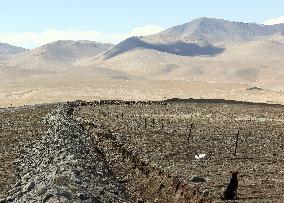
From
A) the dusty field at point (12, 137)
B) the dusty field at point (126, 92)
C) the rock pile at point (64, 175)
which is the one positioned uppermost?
the rock pile at point (64, 175)

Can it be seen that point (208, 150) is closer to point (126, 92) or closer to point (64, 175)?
point (64, 175)

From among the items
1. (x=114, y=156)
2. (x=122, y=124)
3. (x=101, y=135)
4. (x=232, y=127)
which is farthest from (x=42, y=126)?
(x=114, y=156)

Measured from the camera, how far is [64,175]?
2053 centimetres

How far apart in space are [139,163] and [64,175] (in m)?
7.71

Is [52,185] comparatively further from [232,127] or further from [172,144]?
[232,127]

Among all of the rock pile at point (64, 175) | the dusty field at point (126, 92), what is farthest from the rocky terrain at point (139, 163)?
the dusty field at point (126, 92)

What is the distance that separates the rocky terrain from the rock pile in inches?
1.2

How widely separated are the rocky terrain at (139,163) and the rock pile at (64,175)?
31 mm

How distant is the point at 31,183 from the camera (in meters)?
20.4

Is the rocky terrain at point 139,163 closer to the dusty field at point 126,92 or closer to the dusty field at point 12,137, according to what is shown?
the dusty field at point 12,137

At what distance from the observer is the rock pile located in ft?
58.3

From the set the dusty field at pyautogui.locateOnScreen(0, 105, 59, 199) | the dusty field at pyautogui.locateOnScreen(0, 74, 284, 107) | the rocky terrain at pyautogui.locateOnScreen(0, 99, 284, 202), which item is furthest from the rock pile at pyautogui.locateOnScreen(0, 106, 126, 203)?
the dusty field at pyautogui.locateOnScreen(0, 74, 284, 107)

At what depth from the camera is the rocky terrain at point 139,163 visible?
2019 cm

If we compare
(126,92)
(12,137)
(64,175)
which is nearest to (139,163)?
(64,175)
